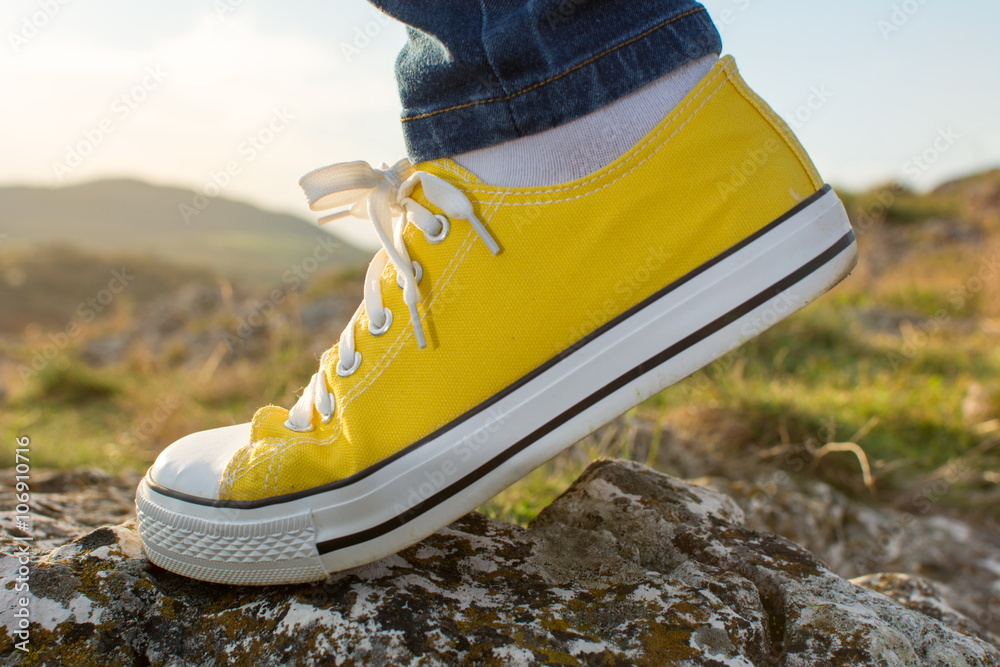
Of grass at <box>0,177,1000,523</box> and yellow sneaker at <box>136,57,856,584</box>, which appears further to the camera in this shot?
grass at <box>0,177,1000,523</box>

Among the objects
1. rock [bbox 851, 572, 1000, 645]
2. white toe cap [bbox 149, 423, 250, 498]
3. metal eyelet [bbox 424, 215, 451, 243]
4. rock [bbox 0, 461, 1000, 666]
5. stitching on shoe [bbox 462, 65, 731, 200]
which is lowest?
rock [bbox 851, 572, 1000, 645]

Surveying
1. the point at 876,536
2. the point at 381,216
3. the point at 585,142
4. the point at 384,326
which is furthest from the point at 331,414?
the point at 876,536

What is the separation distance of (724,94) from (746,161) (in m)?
0.12

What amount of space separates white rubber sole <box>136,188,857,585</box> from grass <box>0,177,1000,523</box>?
578mm

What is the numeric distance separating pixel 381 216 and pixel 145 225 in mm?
51832

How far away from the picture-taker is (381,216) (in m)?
1.25

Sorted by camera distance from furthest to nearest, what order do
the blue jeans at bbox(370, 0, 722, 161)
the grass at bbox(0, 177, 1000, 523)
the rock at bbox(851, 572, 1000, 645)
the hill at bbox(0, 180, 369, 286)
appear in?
1. the hill at bbox(0, 180, 369, 286)
2. the grass at bbox(0, 177, 1000, 523)
3. the rock at bbox(851, 572, 1000, 645)
4. the blue jeans at bbox(370, 0, 722, 161)

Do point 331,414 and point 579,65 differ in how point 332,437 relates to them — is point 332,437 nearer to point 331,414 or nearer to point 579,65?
point 331,414

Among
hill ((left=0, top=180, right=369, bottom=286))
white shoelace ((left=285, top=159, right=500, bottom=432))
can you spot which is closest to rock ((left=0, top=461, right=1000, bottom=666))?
white shoelace ((left=285, top=159, right=500, bottom=432))

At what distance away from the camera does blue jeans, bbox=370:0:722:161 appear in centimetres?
108

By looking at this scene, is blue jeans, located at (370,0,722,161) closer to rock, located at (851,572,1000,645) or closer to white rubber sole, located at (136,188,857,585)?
white rubber sole, located at (136,188,857,585)


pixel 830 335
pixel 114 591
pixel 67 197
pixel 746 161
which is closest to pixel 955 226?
pixel 830 335

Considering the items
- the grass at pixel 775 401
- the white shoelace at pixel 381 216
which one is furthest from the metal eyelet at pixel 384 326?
the grass at pixel 775 401

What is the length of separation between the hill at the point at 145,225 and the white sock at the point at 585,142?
40.7m
